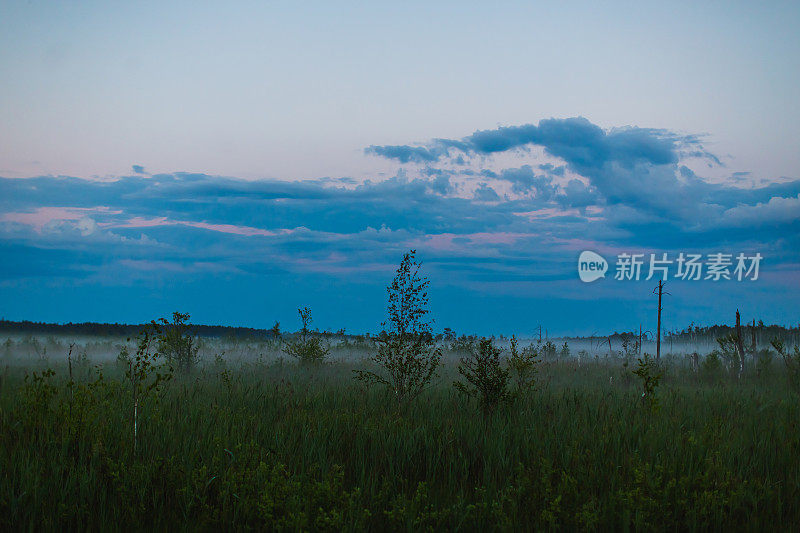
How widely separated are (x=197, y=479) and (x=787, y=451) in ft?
24.7

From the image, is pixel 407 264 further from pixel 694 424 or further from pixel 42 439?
pixel 42 439

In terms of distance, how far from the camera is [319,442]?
21.9 ft

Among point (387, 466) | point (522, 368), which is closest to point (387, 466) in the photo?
point (387, 466)

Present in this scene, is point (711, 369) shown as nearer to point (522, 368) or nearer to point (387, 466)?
point (522, 368)

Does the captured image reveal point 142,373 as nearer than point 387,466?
No

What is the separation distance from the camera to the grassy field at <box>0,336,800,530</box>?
4672 mm

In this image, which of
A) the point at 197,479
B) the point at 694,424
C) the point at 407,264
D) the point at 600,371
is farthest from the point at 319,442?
the point at 600,371

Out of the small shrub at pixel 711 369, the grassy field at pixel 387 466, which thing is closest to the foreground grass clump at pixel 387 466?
the grassy field at pixel 387 466

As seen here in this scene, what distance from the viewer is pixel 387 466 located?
20.1ft

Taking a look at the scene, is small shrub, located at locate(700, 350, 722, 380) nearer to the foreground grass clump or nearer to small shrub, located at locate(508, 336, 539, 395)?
small shrub, located at locate(508, 336, 539, 395)

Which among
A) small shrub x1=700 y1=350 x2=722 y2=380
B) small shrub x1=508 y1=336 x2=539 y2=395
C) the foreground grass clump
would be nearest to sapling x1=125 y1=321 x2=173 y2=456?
the foreground grass clump

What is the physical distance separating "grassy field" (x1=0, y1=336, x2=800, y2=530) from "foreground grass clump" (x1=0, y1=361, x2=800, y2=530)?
0.03 metres

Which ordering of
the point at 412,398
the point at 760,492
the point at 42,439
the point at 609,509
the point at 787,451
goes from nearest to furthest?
the point at 609,509 → the point at 760,492 → the point at 42,439 → the point at 787,451 → the point at 412,398

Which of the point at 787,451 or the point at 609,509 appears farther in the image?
the point at 787,451
